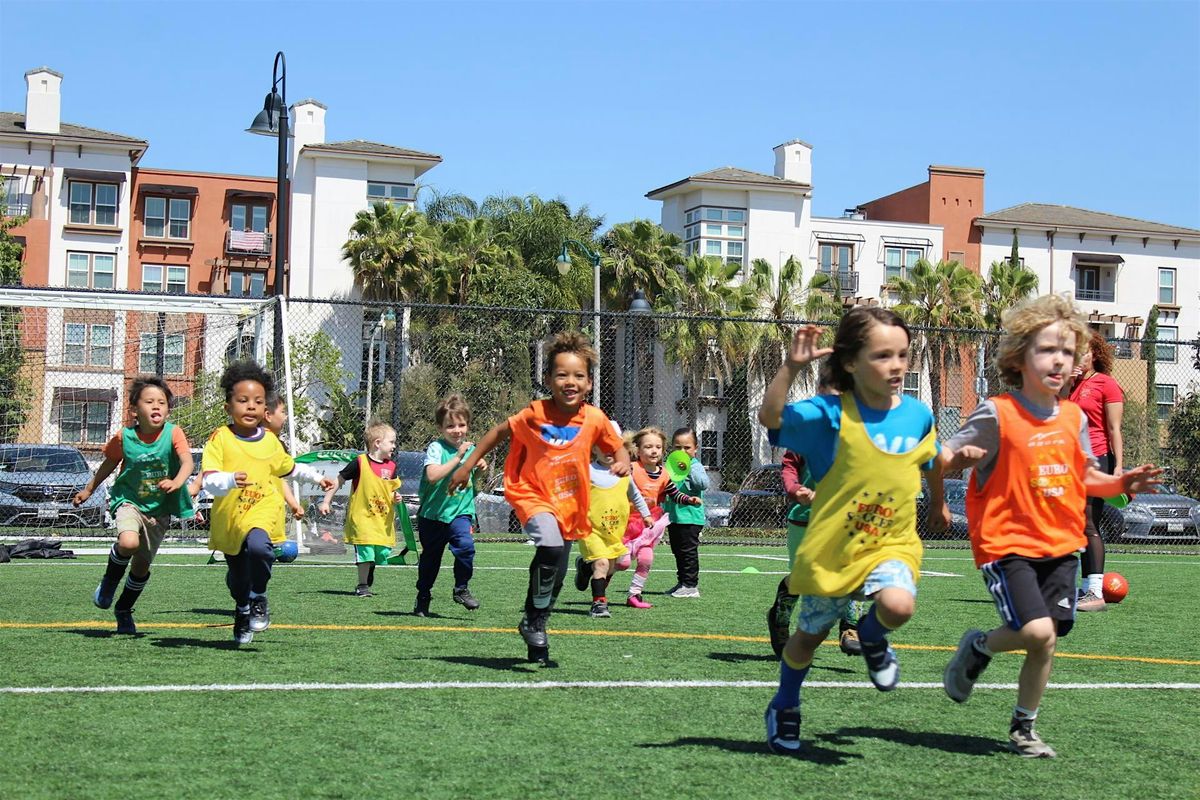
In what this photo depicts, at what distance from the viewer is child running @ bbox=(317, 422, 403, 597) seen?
454 inches

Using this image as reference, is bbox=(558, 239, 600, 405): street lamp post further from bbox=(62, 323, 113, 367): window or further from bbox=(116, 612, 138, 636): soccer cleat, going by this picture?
bbox=(116, 612, 138, 636): soccer cleat

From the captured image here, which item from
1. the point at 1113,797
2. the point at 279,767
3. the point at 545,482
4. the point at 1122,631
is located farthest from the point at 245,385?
the point at 1122,631

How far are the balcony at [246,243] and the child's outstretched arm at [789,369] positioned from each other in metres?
54.7

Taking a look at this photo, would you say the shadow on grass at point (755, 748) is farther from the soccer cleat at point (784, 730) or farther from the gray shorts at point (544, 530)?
the gray shorts at point (544, 530)

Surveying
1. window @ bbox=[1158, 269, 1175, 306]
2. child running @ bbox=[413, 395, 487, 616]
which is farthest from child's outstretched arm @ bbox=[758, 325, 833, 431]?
window @ bbox=[1158, 269, 1175, 306]

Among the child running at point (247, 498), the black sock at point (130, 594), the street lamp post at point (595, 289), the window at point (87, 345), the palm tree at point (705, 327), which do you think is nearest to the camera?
the child running at point (247, 498)

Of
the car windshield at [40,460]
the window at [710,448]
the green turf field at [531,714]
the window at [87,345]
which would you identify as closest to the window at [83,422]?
the car windshield at [40,460]

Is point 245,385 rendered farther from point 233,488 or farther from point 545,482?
point 545,482

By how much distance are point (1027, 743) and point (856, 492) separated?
1.12 m

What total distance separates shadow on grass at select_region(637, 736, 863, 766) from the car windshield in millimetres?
14797

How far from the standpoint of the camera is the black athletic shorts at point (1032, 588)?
4965mm

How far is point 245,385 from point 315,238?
47.6m

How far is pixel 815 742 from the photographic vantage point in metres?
5.13

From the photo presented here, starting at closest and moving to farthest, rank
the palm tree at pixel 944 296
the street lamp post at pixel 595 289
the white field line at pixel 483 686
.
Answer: the white field line at pixel 483 686 → the street lamp post at pixel 595 289 → the palm tree at pixel 944 296
